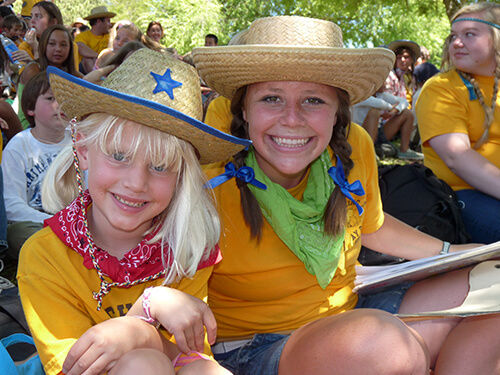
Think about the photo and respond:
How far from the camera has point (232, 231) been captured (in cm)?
200

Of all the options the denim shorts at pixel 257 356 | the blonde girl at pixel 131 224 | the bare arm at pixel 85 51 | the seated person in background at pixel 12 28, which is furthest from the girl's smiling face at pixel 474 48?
the seated person in background at pixel 12 28

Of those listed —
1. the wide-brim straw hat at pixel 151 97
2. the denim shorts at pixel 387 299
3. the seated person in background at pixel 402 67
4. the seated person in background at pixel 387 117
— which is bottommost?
the seated person in background at pixel 387 117

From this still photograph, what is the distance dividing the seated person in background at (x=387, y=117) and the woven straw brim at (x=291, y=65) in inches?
206

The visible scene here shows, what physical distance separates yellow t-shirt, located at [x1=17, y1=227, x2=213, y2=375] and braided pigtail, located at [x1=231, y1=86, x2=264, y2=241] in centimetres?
47

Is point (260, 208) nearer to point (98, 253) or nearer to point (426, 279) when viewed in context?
point (98, 253)

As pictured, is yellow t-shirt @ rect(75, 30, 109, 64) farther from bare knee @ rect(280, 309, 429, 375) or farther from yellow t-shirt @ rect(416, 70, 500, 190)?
bare knee @ rect(280, 309, 429, 375)

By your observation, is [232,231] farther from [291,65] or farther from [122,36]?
[122,36]

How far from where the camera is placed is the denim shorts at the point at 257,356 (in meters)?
1.80

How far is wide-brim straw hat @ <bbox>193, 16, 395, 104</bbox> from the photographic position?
72.8 inches

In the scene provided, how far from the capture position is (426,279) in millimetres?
2248

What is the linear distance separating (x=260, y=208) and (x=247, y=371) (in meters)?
0.58

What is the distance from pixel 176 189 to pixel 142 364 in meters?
0.66

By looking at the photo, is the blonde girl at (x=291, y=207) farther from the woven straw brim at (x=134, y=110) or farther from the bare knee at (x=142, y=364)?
the bare knee at (x=142, y=364)

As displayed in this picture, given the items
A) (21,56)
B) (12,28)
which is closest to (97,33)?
(12,28)
